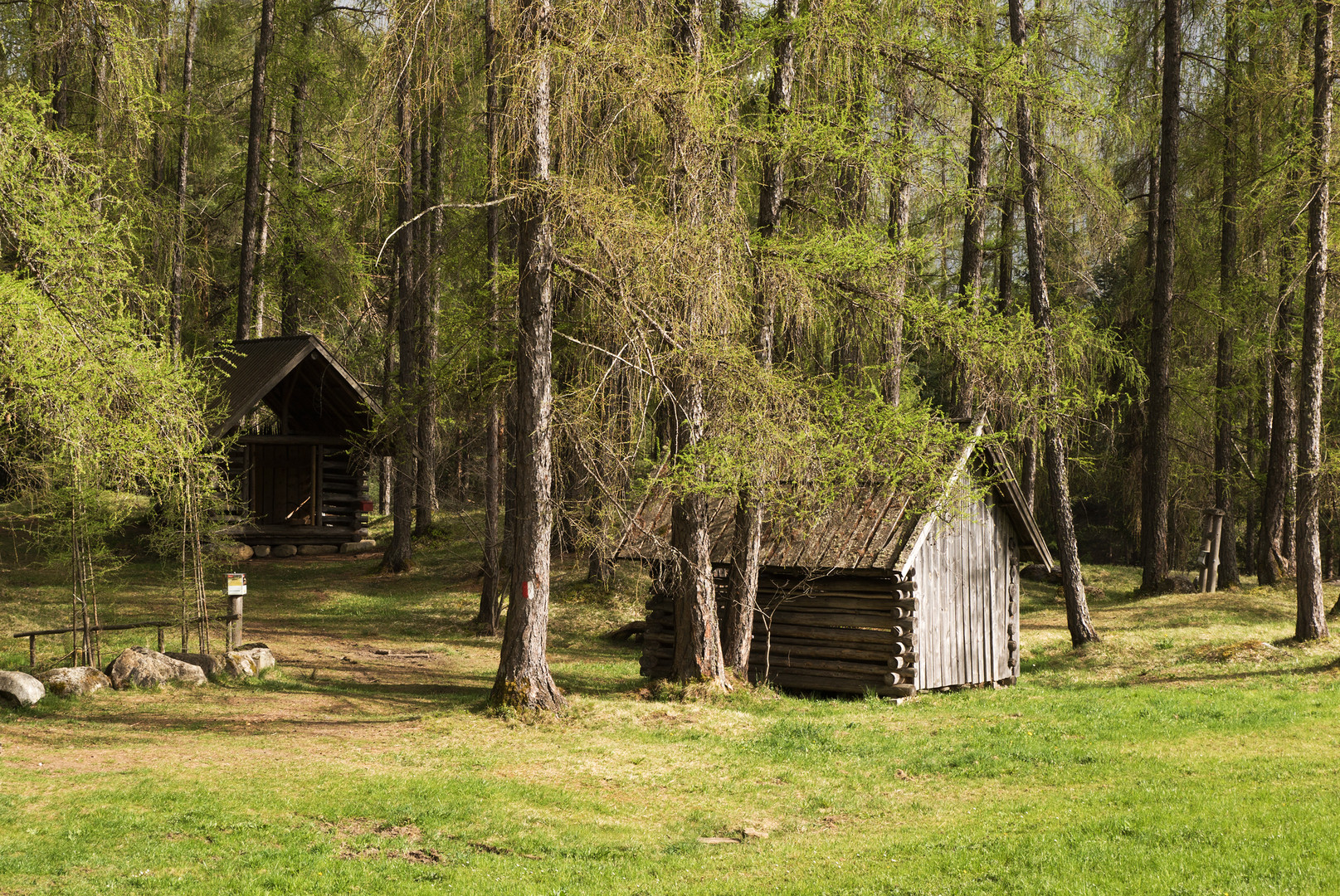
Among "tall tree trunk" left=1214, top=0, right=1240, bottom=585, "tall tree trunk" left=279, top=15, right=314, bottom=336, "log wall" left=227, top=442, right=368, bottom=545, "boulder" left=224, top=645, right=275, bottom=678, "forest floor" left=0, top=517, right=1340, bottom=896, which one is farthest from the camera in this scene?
"log wall" left=227, top=442, right=368, bottom=545

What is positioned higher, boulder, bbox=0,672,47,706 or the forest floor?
boulder, bbox=0,672,47,706

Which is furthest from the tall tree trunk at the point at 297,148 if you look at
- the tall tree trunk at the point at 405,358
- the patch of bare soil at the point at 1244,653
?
the patch of bare soil at the point at 1244,653

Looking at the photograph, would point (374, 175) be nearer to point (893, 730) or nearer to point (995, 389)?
point (995, 389)

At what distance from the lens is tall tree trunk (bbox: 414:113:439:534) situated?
25.5m

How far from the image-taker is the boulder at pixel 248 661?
14328 mm

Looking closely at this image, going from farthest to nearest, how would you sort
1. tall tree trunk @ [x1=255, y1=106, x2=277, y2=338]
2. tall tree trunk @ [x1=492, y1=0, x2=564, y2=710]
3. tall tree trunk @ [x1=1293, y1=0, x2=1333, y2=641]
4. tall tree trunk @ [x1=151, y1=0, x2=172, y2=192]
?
tall tree trunk @ [x1=255, y1=106, x2=277, y2=338]
tall tree trunk @ [x1=151, y1=0, x2=172, y2=192]
tall tree trunk @ [x1=1293, y1=0, x2=1333, y2=641]
tall tree trunk @ [x1=492, y1=0, x2=564, y2=710]

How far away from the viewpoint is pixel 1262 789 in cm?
888

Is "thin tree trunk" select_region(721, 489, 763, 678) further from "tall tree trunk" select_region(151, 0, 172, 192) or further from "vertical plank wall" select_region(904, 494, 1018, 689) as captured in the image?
"tall tree trunk" select_region(151, 0, 172, 192)

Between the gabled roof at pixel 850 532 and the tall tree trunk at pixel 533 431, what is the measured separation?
183 cm

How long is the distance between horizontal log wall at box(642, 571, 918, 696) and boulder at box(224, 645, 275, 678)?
5.54m

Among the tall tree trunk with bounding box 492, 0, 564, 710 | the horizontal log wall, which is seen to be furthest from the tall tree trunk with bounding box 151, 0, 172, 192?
the horizontal log wall

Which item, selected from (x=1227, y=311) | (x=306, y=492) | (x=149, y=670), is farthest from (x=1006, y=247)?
(x=149, y=670)

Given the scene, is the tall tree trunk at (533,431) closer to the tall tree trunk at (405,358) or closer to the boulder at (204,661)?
the boulder at (204,661)

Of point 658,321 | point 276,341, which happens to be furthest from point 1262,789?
point 276,341
